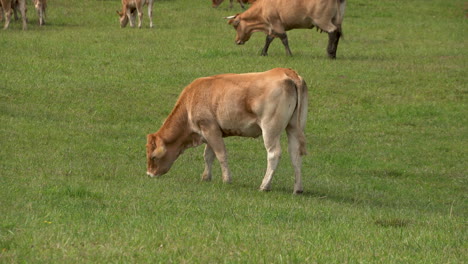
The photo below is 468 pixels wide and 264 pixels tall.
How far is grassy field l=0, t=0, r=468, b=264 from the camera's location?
7.40 m

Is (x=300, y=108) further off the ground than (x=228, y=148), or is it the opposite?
(x=300, y=108)

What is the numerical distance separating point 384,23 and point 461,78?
10.9 meters

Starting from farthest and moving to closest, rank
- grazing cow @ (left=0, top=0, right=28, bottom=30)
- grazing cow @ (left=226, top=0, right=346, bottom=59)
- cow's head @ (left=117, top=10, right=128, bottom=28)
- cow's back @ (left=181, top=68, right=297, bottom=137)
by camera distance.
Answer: cow's head @ (left=117, top=10, right=128, bottom=28) < grazing cow @ (left=0, top=0, right=28, bottom=30) < grazing cow @ (left=226, top=0, right=346, bottom=59) < cow's back @ (left=181, top=68, right=297, bottom=137)

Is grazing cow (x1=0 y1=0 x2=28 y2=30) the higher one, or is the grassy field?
the grassy field

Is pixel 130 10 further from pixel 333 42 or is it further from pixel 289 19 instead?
pixel 333 42

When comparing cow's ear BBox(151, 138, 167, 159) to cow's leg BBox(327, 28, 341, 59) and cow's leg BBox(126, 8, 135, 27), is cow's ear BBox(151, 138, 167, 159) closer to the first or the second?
cow's leg BBox(327, 28, 341, 59)

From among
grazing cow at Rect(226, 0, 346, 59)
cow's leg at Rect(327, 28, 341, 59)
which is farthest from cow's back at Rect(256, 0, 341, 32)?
cow's leg at Rect(327, 28, 341, 59)

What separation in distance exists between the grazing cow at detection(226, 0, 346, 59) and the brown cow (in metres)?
12.8

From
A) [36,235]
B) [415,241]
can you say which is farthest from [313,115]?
[36,235]

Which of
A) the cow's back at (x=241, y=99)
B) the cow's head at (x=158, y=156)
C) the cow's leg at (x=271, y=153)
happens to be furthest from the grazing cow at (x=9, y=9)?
the cow's leg at (x=271, y=153)

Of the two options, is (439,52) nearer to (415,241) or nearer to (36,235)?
(415,241)

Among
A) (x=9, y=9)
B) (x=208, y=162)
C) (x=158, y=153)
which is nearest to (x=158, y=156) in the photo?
(x=158, y=153)

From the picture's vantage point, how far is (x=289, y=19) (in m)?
25.2

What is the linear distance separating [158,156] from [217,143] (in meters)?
0.90
